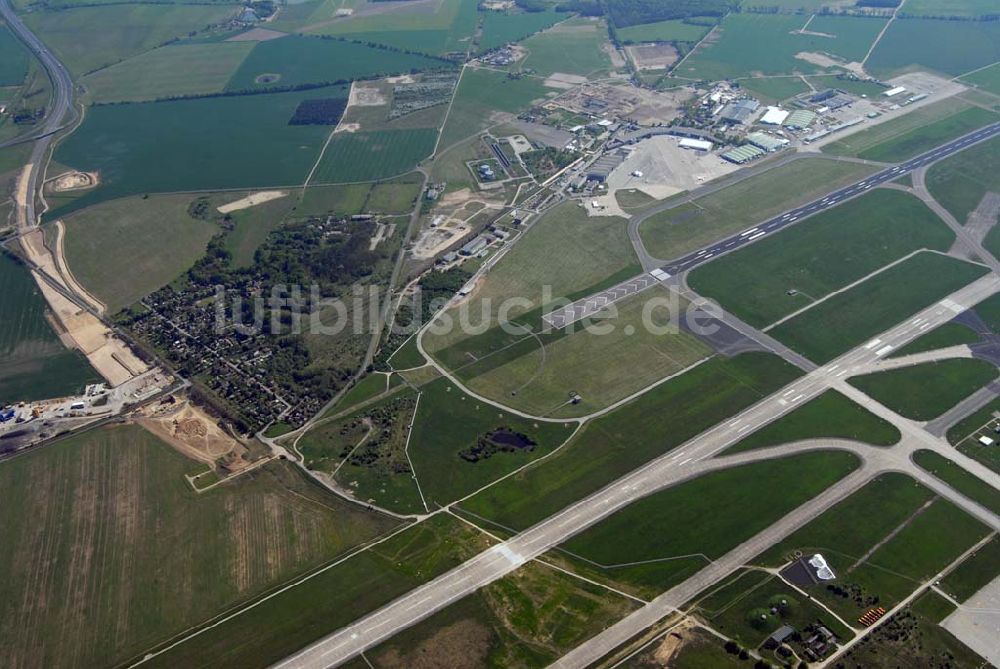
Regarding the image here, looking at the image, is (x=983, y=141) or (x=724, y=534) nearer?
(x=724, y=534)

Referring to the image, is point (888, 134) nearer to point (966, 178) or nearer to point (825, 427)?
point (966, 178)

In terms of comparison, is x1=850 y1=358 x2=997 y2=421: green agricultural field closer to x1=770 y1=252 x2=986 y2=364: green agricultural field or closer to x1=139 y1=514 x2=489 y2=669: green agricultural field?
x1=770 y1=252 x2=986 y2=364: green agricultural field

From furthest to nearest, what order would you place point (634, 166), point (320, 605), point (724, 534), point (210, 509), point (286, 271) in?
1. point (634, 166)
2. point (286, 271)
3. point (210, 509)
4. point (724, 534)
5. point (320, 605)

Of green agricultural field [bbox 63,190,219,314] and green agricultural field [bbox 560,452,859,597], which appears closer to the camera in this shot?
green agricultural field [bbox 560,452,859,597]

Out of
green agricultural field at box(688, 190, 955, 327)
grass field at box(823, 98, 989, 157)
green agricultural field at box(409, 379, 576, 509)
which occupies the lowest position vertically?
green agricultural field at box(409, 379, 576, 509)

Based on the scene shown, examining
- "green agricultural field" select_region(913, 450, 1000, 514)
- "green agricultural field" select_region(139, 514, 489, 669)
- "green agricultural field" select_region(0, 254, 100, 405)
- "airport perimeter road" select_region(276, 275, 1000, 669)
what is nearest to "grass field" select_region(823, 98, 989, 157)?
"airport perimeter road" select_region(276, 275, 1000, 669)

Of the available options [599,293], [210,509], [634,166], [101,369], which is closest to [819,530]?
[599,293]

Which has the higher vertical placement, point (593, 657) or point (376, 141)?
point (376, 141)

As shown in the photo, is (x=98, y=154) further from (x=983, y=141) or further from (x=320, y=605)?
(x=983, y=141)
